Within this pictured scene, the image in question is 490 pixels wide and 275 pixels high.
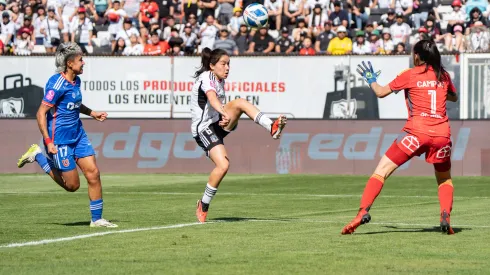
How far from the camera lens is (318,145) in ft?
88.0

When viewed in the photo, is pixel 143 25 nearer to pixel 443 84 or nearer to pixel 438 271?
pixel 443 84

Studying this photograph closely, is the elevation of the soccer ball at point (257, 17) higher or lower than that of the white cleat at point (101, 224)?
higher

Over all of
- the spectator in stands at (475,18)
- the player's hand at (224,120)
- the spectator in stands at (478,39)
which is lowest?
the player's hand at (224,120)

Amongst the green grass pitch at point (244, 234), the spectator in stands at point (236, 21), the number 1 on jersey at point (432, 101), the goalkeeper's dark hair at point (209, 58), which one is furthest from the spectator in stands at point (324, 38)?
the number 1 on jersey at point (432, 101)

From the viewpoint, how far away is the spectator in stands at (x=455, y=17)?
29.2 meters

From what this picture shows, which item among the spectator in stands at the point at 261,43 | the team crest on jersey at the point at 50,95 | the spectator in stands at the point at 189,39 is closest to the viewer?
the team crest on jersey at the point at 50,95

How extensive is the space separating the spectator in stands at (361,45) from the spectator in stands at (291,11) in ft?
9.81

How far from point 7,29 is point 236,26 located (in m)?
7.25

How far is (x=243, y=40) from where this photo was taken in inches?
1160

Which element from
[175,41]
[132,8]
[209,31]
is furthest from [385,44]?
[132,8]

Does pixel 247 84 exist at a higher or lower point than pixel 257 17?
lower

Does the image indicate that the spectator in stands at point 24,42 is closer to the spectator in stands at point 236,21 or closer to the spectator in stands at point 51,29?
the spectator in stands at point 51,29

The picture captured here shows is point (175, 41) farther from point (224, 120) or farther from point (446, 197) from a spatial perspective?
point (446, 197)

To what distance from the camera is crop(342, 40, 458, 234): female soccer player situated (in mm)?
11555
